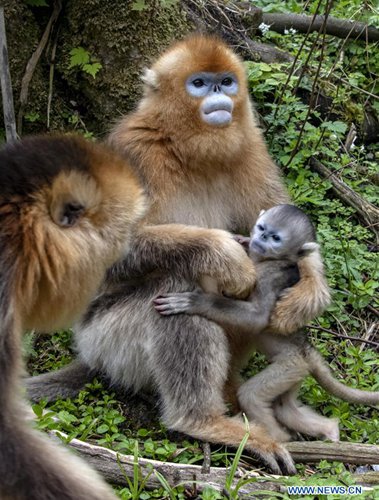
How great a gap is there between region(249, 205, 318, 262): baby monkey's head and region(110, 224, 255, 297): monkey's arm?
0.14 m

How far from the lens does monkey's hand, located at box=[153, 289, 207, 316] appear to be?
418cm

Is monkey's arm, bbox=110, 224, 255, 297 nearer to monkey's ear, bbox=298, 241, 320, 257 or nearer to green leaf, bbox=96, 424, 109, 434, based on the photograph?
monkey's ear, bbox=298, 241, 320, 257

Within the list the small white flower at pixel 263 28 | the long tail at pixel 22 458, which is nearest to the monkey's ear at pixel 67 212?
the long tail at pixel 22 458

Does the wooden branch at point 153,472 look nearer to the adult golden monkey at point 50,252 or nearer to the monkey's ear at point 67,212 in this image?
the adult golden monkey at point 50,252

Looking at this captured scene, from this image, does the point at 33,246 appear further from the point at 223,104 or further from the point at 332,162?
the point at 332,162

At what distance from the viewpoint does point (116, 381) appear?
4520 mm

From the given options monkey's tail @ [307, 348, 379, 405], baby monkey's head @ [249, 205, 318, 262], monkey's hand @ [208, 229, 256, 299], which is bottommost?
monkey's tail @ [307, 348, 379, 405]

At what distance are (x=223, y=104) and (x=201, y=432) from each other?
1.74 meters

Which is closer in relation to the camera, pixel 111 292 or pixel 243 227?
pixel 111 292

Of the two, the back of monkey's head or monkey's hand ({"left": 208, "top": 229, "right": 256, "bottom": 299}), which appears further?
monkey's hand ({"left": 208, "top": 229, "right": 256, "bottom": 299})

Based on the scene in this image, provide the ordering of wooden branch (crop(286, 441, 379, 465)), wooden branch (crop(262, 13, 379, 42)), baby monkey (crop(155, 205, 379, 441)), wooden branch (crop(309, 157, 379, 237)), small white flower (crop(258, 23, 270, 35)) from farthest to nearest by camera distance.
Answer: wooden branch (crop(262, 13, 379, 42))
small white flower (crop(258, 23, 270, 35))
wooden branch (crop(309, 157, 379, 237))
baby monkey (crop(155, 205, 379, 441))
wooden branch (crop(286, 441, 379, 465))

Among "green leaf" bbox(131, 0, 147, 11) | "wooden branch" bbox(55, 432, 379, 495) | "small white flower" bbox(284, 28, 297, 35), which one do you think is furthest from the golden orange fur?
"small white flower" bbox(284, 28, 297, 35)

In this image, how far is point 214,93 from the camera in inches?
173

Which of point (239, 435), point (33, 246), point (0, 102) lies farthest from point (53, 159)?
point (0, 102)
